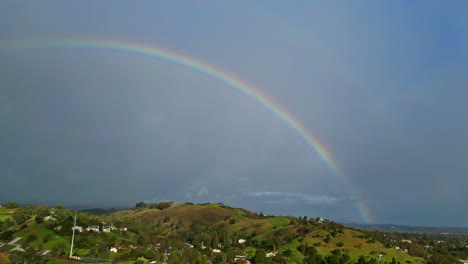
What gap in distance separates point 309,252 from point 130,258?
8541 centimetres

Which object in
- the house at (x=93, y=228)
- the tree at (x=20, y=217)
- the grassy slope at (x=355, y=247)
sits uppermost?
the tree at (x=20, y=217)

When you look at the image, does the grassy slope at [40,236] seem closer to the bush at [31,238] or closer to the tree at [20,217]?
the bush at [31,238]

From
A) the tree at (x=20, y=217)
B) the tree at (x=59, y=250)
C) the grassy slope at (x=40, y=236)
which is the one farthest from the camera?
the tree at (x=20, y=217)

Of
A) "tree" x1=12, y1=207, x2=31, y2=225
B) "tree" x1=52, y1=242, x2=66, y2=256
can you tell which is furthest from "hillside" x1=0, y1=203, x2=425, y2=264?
"tree" x1=12, y1=207, x2=31, y2=225

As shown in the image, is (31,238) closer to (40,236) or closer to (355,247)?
(40,236)

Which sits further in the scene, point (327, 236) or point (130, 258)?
point (327, 236)

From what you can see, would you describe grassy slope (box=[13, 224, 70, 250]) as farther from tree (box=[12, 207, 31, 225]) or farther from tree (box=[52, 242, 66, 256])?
tree (box=[12, 207, 31, 225])

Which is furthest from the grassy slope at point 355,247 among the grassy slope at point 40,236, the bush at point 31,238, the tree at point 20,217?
the tree at point 20,217

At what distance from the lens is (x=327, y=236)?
17788cm

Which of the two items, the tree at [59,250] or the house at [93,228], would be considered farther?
the house at [93,228]

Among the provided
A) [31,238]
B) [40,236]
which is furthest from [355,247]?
[31,238]

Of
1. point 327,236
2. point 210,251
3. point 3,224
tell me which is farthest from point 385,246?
point 3,224

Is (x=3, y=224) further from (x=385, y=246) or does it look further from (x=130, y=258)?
(x=385, y=246)

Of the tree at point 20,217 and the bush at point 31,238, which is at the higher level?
the tree at point 20,217
